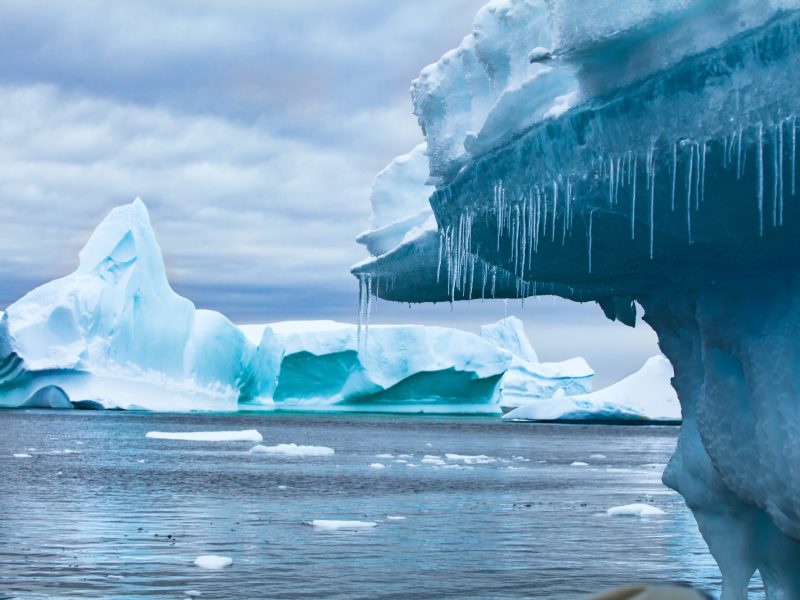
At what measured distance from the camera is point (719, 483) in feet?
24.0

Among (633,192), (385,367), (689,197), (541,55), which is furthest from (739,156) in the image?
(385,367)

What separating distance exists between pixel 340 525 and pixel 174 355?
4816cm

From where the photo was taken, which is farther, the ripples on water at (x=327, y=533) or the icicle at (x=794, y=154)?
the ripples on water at (x=327, y=533)

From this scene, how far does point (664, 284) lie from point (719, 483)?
4.41 ft

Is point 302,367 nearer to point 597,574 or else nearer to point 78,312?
point 78,312

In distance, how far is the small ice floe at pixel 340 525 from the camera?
15458mm

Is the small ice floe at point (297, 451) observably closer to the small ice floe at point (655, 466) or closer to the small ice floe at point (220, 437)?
the small ice floe at point (220, 437)

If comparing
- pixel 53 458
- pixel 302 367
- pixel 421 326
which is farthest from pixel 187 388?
pixel 53 458

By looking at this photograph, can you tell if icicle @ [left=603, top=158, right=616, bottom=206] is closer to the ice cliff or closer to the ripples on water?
the ripples on water

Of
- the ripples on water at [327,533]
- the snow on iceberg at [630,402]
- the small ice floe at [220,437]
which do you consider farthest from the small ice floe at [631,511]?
the snow on iceberg at [630,402]

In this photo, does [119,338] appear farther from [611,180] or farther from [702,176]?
[702,176]

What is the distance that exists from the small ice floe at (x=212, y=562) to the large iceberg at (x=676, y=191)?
15.9 ft

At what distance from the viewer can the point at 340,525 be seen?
15703 mm

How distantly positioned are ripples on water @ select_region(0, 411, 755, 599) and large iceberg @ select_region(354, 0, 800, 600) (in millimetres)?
3416
